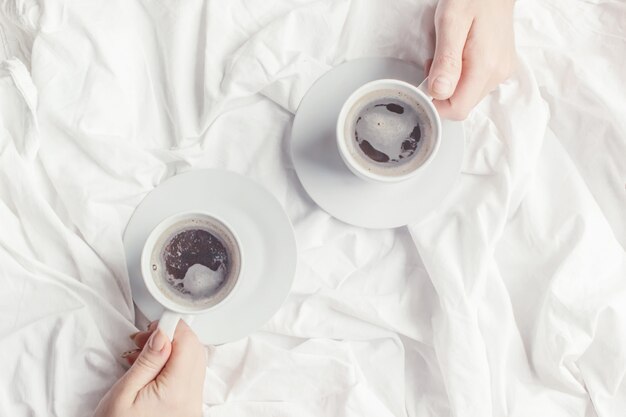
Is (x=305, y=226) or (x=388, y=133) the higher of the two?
(x=388, y=133)

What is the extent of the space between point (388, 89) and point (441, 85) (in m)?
0.09

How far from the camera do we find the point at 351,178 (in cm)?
111

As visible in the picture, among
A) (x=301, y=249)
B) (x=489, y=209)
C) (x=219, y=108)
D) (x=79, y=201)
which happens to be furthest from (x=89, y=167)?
(x=489, y=209)

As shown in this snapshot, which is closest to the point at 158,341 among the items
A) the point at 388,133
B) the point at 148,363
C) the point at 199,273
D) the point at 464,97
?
the point at 148,363

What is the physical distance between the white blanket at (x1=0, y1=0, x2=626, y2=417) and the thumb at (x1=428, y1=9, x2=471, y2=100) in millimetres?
85

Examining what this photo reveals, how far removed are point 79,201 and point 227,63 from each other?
31cm

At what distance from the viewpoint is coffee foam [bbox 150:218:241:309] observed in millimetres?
1029

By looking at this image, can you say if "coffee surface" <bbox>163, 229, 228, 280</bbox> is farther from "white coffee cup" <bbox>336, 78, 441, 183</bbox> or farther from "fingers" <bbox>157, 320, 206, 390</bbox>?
"white coffee cup" <bbox>336, 78, 441, 183</bbox>

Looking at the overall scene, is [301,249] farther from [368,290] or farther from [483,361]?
[483,361]

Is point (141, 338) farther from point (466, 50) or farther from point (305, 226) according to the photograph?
point (466, 50)

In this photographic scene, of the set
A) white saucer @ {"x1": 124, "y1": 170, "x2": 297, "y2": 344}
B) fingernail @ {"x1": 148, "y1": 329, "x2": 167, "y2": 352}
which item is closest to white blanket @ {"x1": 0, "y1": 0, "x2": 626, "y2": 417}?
white saucer @ {"x1": 124, "y1": 170, "x2": 297, "y2": 344}

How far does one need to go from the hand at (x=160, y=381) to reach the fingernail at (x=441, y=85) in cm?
49

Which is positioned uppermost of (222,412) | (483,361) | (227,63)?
(227,63)

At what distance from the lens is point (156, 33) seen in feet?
3.78
